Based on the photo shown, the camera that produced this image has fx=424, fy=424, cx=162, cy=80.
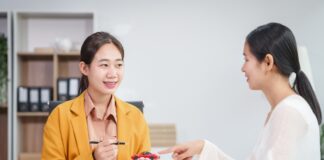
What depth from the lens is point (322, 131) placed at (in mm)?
4059

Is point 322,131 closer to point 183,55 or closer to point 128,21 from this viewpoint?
point 183,55

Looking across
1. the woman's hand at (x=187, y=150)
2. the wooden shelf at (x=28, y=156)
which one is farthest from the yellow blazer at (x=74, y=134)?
the wooden shelf at (x=28, y=156)

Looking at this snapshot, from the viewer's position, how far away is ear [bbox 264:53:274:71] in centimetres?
145

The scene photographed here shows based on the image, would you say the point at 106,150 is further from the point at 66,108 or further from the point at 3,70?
the point at 3,70

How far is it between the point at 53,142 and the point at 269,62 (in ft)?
2.91

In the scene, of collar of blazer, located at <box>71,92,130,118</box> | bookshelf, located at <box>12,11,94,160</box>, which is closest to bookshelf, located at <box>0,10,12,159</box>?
bookshelf, located at <box>12,11,94,160</box>

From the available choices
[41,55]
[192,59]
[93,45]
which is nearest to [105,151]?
[93,45]

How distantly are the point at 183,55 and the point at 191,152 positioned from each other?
277 cm

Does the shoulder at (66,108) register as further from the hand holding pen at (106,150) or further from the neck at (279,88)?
the neck at (279,88)

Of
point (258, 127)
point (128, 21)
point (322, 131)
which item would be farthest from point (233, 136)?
point (128, 21)

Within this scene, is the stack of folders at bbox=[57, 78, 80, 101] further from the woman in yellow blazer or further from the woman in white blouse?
the woman in white blouse

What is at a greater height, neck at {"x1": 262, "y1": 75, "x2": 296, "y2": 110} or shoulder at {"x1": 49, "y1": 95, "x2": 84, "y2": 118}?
neck at {"x1": 262, "y1": 75, "x2": 296, "y2": 110}

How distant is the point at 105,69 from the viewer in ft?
5.61

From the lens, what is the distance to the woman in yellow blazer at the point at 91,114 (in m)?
1.69
